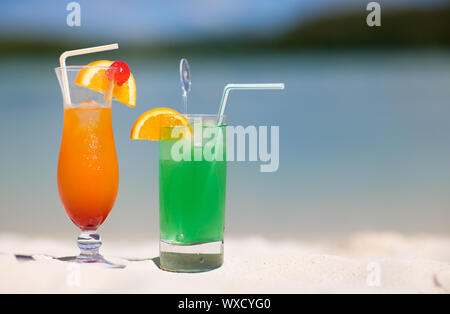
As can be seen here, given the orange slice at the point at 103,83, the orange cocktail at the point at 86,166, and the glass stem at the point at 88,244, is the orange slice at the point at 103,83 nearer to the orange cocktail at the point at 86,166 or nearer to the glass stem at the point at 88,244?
the orange cocktail at the point at 86,166

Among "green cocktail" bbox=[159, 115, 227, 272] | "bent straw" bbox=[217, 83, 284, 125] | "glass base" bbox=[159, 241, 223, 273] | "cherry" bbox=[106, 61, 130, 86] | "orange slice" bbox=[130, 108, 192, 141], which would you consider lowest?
"glass base" bbox=[159, 241, 223, 273]

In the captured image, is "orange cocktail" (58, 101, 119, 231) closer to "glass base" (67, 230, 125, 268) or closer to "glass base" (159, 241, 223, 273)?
"glass base" (67, 230, 125, 268)

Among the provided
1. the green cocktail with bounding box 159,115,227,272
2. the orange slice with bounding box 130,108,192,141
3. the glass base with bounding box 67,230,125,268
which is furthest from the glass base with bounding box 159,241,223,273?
the orange slice with bounding box 130,108,192,141

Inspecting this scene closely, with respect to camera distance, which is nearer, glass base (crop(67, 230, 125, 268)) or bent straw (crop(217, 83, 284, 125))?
bent straw (crop(217, 83, 284, 125))

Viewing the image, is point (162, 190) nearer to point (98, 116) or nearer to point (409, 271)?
point (98, 116)

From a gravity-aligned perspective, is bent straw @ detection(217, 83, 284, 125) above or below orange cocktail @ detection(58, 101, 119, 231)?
above

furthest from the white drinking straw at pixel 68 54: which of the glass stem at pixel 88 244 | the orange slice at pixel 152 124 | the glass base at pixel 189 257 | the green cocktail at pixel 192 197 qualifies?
the glass base at pixel 189 257

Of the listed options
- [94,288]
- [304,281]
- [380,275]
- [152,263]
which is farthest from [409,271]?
[94,288]

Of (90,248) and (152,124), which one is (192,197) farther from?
(90,248)
